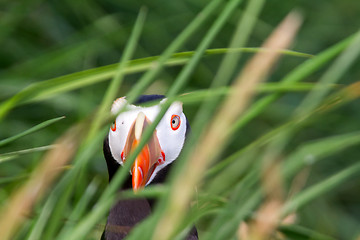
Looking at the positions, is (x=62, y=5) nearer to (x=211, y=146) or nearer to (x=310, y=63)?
(x=310, y=63)

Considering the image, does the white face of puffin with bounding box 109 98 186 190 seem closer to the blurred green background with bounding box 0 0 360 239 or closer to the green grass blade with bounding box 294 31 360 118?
the green grass blade with bounding box 294 31 360 118

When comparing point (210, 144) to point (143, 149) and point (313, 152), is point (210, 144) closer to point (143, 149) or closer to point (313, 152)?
point (313, 152)

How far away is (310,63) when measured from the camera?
80 cm

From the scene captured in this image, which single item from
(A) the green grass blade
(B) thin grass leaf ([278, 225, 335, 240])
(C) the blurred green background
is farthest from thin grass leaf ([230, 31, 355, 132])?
(C) the blurred green background

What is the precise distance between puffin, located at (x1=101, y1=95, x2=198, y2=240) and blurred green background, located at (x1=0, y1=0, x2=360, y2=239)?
41cm

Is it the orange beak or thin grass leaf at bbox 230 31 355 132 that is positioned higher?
the orange beak

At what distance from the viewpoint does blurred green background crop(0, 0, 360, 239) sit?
173 cm

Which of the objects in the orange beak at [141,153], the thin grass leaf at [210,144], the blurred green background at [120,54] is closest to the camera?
the thin grass leaf at [210,144]

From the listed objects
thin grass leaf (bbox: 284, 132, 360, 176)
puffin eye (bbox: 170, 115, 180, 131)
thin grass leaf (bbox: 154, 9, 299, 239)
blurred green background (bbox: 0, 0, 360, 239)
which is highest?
blurred green background (bbox: 0, 0, 360, 239)

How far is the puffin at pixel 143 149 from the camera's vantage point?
1102 millimetres

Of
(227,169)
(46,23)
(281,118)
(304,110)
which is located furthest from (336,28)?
(304,110)

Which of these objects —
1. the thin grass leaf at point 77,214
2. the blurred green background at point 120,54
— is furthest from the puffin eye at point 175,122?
the blurred green background at point 120,54

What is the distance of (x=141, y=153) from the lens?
1.10m

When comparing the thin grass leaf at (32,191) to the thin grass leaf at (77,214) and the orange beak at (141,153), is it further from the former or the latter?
the orange beak at (141,153)
